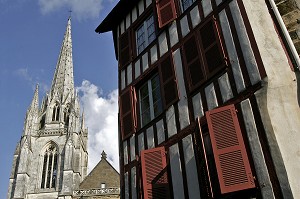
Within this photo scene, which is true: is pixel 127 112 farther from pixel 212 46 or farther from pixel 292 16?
pixel 292 16

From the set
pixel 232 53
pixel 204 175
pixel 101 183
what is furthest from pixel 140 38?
pixel 101 183

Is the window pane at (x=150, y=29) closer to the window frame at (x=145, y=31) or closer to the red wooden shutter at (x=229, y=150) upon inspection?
the window frame at (x=145, y=31)

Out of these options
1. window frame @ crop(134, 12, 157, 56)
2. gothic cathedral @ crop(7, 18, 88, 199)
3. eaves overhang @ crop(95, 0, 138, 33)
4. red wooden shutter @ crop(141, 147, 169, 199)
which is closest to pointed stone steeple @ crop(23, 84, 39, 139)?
gothic cathedral @ crop(7, 18, 88, 199)

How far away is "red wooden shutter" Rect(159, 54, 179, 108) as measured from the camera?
7.75 metres

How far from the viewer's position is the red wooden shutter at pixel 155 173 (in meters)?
7.01

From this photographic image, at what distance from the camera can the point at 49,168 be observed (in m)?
37.1

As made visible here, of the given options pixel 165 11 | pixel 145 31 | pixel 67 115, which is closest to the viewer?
pixel 165 11

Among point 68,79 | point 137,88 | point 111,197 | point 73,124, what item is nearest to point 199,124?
point 137,88

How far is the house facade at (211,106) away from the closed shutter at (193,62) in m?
0.02

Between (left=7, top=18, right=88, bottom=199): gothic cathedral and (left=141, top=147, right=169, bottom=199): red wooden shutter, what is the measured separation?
28.1 meters

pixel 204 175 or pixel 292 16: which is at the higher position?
pixel 292 16

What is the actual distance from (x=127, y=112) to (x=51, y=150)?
31.2 meters

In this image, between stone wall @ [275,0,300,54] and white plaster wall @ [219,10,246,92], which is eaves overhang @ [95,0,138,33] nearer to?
white plaster wall @ [219,10,246,92]

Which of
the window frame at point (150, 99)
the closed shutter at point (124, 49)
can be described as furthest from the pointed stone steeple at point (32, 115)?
the window frame at point (150, 99)
